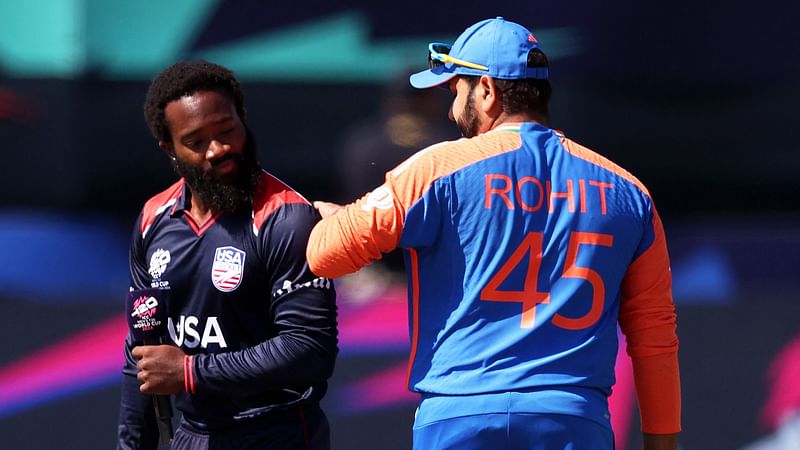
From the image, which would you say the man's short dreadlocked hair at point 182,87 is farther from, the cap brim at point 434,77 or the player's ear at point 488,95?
the player's ear at point 488,95

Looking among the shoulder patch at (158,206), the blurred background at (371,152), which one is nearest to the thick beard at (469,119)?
the shoulder patch at (158,206)

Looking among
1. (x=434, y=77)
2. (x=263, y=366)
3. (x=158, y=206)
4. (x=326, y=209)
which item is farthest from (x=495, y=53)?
(x=158, y=206)

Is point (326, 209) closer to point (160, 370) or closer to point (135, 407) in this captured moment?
point (160, 370)

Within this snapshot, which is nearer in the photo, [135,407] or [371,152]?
[135,407]

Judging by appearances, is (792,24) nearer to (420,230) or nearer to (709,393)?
(709,393)

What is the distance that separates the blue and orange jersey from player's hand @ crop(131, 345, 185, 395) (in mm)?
505

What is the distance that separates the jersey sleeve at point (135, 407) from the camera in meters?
3.52

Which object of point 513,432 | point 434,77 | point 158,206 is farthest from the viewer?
point 158,206

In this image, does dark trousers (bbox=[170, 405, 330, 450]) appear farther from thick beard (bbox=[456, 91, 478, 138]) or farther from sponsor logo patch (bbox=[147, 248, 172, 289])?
thick beard (bbox=[456, 91, 478, 138])

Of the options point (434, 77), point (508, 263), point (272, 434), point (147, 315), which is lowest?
A: point (272, 434)

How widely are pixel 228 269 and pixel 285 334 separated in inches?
8.7

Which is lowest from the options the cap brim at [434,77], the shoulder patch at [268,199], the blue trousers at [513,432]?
the blue trousers at [513,432]

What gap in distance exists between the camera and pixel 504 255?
2912 millimetres

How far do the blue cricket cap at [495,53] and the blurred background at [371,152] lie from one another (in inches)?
99.6
